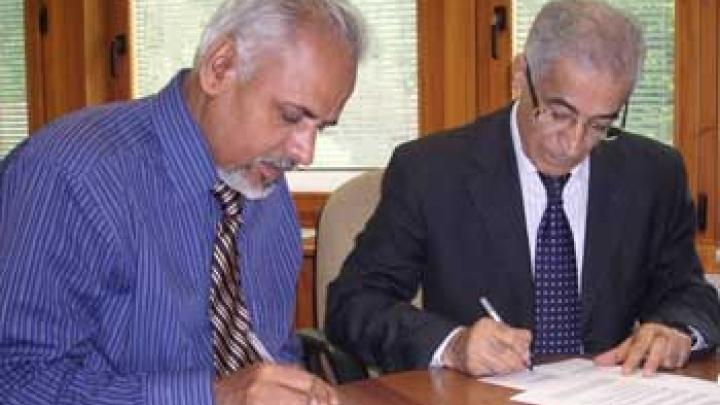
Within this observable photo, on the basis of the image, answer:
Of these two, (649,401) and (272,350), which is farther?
(272,350)

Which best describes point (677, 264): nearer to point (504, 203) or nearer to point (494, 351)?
point (504, 203)

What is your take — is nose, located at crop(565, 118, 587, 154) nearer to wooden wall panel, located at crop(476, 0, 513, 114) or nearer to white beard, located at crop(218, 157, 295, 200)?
white beard, located at crop(218, 157, 295, 200)

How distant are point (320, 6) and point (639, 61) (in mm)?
703

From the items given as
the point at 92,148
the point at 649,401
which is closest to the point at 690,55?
the point at 649,401

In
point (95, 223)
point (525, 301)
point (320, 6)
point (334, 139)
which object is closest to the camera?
point (95, 223)

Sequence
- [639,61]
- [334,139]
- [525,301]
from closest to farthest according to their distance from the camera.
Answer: [639,61]
[525,301]
[334,139]

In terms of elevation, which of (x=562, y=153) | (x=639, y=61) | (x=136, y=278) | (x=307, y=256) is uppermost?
(x=639, y=61)

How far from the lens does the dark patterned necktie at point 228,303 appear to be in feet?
5.13

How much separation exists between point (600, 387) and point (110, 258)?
2.50 feet

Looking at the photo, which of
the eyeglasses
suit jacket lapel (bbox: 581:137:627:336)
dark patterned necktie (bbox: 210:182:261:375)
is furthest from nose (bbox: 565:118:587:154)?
dark patterned necktie (bbox: 210:182:261:375)

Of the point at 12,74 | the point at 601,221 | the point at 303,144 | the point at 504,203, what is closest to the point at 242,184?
the point at 303,144

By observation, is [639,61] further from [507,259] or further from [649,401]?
[649,401]

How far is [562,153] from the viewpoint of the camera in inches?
76.7

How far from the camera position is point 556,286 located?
6.78ft
